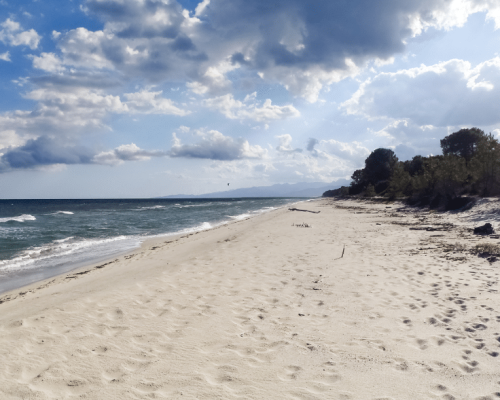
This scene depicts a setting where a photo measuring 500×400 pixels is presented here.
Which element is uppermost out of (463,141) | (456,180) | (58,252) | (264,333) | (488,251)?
(463,141)

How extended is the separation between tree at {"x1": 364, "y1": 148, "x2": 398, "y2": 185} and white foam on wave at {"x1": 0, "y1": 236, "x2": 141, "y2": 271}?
85879mm

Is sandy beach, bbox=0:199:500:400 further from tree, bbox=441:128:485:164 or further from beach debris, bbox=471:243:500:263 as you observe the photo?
tree, bbox=441:128:485:164

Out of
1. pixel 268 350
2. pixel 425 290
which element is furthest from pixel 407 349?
pixel 425 290

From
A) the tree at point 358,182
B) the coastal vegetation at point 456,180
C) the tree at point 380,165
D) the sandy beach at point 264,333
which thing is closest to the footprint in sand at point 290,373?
the sandy beach at point 264,333

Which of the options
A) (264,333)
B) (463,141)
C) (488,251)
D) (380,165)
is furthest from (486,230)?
(380,165)

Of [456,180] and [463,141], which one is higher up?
[463,141]

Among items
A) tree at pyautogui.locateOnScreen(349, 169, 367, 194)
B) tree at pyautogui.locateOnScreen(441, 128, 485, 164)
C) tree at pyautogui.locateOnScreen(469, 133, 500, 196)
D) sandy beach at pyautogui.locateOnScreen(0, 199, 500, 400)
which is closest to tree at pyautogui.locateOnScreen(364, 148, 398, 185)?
tree at pyautogui.locateOnScreen(349, 169, 367, 194)

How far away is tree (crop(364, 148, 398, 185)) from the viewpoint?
89.6 meters

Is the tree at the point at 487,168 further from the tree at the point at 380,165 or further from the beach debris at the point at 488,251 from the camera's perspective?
the tree at the point at 380,165

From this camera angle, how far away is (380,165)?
90688mm

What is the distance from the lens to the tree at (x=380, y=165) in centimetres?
8956

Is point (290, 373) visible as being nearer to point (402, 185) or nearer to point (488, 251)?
point (488, 251)

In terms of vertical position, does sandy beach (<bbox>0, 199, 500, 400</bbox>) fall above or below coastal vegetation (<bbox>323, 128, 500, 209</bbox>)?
below

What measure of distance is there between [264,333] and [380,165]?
95.7 metres
